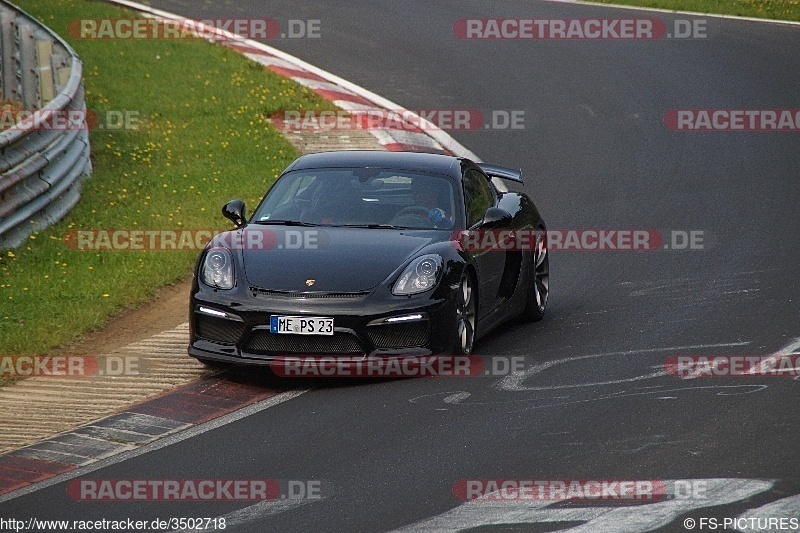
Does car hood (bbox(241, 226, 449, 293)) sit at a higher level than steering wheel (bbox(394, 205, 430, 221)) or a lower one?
lower

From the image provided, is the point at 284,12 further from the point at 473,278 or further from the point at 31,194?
the point at 473,278

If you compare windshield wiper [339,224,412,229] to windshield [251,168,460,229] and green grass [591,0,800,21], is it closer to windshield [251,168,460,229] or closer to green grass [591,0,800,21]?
windshield [251,168,460,229]

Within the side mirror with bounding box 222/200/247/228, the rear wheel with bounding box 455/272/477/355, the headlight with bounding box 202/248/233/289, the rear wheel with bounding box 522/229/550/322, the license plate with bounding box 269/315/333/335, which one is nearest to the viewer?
the license plate with bounding box 269/315/333/335

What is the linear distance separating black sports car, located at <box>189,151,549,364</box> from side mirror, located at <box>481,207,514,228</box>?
1 cm

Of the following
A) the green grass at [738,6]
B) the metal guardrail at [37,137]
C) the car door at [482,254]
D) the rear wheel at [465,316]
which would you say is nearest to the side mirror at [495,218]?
the car door at [482,254]

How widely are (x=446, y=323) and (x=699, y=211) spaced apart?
697 cm

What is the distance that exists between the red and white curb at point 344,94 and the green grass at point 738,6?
8231mm

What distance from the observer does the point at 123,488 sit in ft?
23.1

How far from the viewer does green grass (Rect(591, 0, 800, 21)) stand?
27.2 meters

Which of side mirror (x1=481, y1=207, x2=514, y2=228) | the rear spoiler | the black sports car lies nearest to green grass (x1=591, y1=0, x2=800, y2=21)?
the rear spoiler

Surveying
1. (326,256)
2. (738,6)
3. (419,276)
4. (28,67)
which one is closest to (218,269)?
(326,256)

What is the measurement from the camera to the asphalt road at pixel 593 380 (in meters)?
6.67

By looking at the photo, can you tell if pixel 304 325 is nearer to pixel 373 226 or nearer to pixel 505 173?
pixel 373 226

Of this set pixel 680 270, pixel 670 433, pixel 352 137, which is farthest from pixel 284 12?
pixel 670 433
